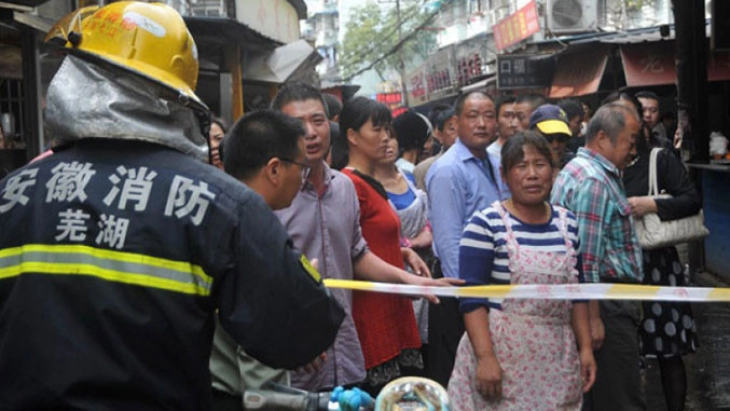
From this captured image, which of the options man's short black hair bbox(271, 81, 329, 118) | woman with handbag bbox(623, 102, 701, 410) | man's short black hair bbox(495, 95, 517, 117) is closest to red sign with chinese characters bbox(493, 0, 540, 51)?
man's short black hair bbox(495, 95, 517, 117)

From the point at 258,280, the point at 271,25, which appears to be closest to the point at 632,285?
the point at 258,280

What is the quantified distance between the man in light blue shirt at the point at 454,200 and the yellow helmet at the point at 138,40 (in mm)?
2837

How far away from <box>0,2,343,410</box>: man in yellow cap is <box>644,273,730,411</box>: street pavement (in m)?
4.90

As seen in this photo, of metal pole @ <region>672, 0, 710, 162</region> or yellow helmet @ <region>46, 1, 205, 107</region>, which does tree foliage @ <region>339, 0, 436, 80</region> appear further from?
yellow helmet @ <region>46, 1, 205, 107</region>

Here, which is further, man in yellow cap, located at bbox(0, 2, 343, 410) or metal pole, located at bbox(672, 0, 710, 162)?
metal pole, located at bbox(672, 0, 710, 162)

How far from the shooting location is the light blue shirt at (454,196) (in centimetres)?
520

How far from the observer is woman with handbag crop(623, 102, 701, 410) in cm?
568

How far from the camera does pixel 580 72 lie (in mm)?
18375

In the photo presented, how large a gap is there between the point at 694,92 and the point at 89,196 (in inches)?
351

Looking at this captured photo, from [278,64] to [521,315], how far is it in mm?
16372

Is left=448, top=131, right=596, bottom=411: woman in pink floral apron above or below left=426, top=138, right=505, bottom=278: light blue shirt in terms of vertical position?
below

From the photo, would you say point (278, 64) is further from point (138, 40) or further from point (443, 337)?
point (138, 40)

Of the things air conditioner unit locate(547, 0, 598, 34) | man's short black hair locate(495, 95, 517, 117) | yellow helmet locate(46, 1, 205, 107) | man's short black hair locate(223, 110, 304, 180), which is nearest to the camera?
yellow helmet locate(46, 1, 205, 107)

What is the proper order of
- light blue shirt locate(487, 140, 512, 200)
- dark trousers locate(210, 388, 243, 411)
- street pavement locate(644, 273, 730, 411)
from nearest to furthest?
1. dark trousers locate(210, 388, 243, 411)
2. light blue shirt locate(487, 140, 512, 200)
3. street pavement locate(644, 273, 730, 411)
